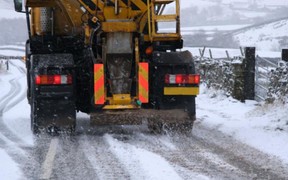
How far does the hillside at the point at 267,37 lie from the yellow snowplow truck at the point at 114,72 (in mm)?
26828

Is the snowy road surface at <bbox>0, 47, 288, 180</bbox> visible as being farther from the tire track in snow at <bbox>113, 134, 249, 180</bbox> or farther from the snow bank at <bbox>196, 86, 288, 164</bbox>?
the snow bank at <bbox>196, 86, 288, 164</bbox>

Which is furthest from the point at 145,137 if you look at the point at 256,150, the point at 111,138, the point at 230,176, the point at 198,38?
the point at 198,38

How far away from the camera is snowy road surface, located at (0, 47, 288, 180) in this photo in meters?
6.29

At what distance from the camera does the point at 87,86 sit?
9414 mm

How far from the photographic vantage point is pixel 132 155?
7.36 m

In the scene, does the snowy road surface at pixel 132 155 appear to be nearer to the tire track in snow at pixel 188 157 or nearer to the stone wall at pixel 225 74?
the tire track in snow at pixel 188 157

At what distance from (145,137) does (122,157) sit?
183 centimetres

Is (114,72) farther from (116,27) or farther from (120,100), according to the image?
(116,27)

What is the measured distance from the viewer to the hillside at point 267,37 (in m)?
37.2

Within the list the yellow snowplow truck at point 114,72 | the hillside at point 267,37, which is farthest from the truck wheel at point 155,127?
the hillside at point 267,37

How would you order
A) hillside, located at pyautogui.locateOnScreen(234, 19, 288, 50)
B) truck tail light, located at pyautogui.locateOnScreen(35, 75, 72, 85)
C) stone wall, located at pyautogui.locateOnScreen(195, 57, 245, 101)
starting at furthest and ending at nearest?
hillside, located at pyautogui.locateOnScreen(234, 19, 288, 50), stone wall, located at pyautogui.locateOnScreen(195, 57, 245, 101), truck tail light, located at pyautogui.locateOnScreen(35, 75, 72, 85)

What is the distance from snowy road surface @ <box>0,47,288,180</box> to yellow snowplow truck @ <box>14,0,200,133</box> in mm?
388

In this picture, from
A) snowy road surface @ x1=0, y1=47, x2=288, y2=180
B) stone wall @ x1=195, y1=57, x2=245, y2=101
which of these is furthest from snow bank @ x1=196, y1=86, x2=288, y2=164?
stone wall @ x1=195, y1=57, x2=245, y2=101

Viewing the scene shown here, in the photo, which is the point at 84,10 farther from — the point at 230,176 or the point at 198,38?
the point at 198,38
